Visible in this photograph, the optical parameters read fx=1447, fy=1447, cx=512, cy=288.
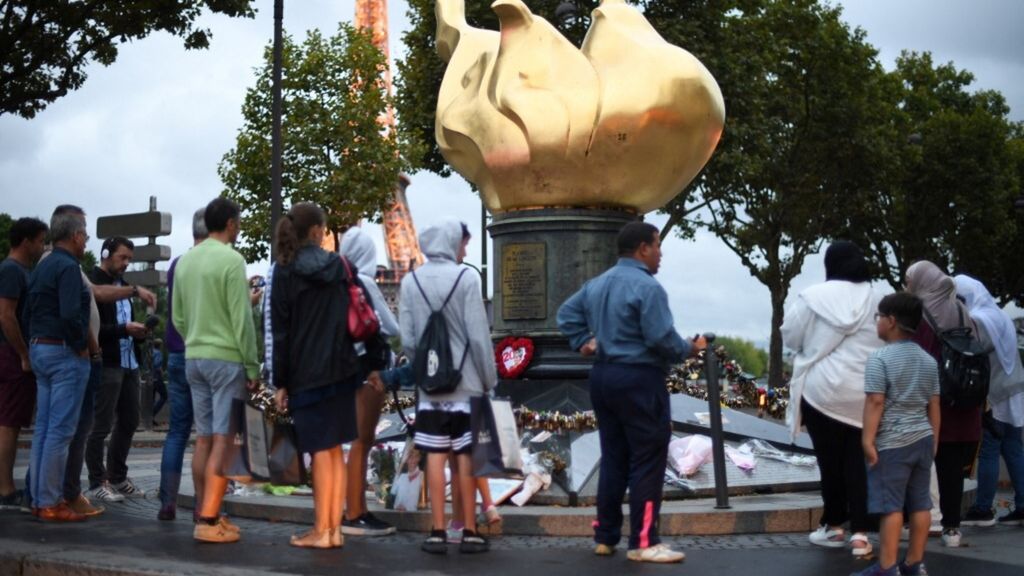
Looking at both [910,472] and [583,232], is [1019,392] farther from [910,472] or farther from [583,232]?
[583,232]

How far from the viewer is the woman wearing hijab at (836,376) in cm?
816

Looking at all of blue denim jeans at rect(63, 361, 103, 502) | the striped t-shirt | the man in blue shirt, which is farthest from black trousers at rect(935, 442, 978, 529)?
blue denim jeans at rect(63, 361, 103, 502)

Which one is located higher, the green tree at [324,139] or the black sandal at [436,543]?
the green tree at [324,139]

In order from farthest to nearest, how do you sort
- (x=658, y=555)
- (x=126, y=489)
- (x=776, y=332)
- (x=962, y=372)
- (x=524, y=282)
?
(x=776, y=332), (x=524, y=282), (x=126, y=489), (x=962, y=372), (x=658, y=555)

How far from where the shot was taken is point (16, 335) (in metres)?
9.52

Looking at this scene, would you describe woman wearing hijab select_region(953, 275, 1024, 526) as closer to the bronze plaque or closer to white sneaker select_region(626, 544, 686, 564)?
white sneaker select_region(626, 544, 686, 564)

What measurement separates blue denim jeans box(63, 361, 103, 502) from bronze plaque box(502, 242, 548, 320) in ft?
12.5

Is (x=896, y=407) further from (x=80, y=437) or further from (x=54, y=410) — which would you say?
(x=80, y=437)

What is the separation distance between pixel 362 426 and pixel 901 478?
3.26 m

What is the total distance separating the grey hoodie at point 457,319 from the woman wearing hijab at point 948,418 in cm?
276

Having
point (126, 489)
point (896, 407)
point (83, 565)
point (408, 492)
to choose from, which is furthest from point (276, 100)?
point (896, 407)

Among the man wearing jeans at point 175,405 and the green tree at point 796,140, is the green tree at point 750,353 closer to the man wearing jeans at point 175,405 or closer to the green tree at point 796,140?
the green tree at point 796,140

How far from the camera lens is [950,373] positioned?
28.3 ft

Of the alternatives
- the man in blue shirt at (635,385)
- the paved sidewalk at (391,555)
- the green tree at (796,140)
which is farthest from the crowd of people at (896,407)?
the green tree at (796,140)
